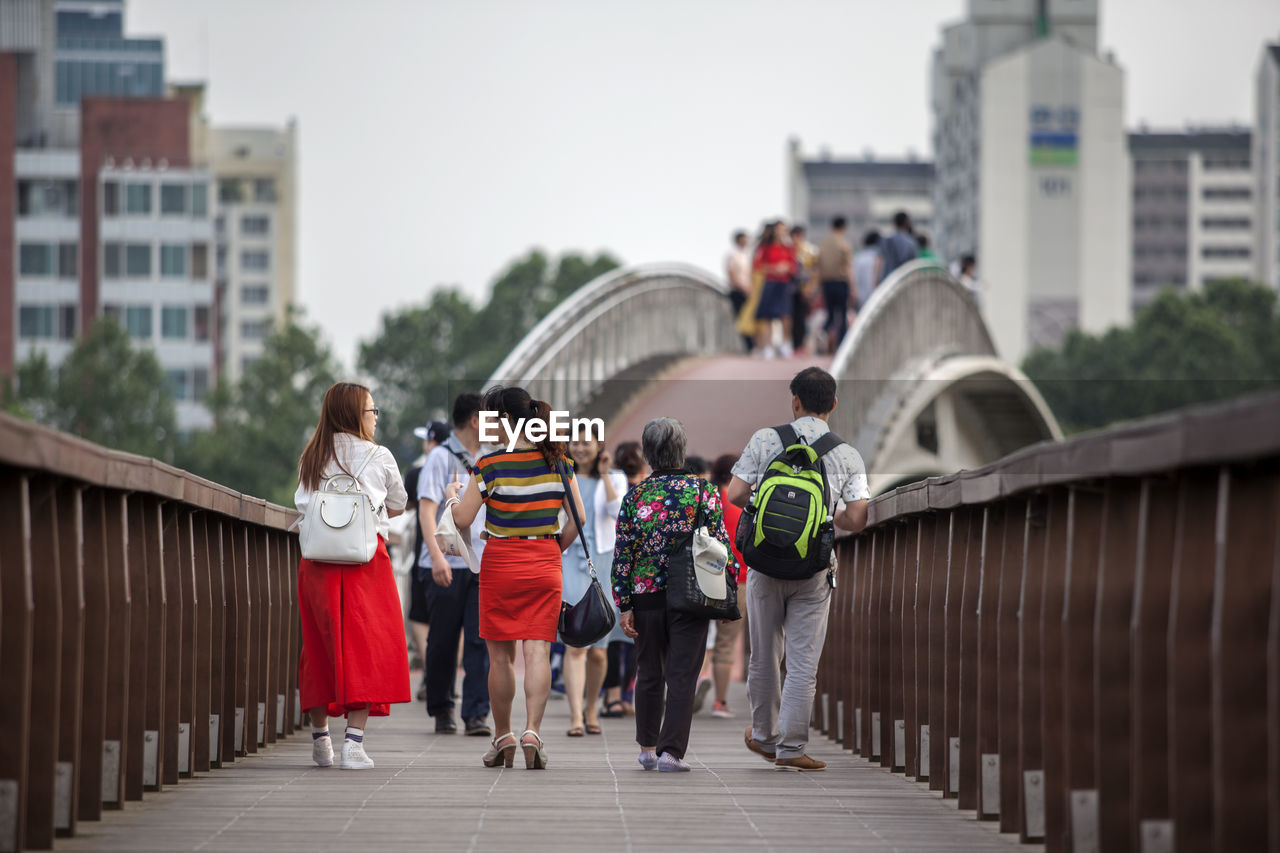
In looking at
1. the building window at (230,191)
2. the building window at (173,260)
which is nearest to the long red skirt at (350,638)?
the building window at (173,260)

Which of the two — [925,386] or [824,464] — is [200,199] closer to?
[925,386]

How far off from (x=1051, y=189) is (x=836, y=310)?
100574 mm

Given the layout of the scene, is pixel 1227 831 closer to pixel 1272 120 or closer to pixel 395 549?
pixel 395 549

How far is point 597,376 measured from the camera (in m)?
28.7

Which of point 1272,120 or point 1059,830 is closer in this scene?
point 1059,830

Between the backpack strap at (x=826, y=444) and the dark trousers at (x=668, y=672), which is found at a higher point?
the backpack strap at (x=826, y=444)

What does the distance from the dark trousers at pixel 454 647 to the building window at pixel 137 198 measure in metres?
85.8

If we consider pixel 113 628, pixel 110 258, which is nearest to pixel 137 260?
pixel 110 258

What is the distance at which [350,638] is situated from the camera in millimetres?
9562

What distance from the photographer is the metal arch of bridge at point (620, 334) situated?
26594mm

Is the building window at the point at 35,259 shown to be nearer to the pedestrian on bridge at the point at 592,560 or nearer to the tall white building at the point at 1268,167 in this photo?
the tall white building at the point at 1268,167

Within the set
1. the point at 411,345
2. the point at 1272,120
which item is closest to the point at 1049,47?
the point at 1272,120

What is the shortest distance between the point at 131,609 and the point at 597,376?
21.1 meters
